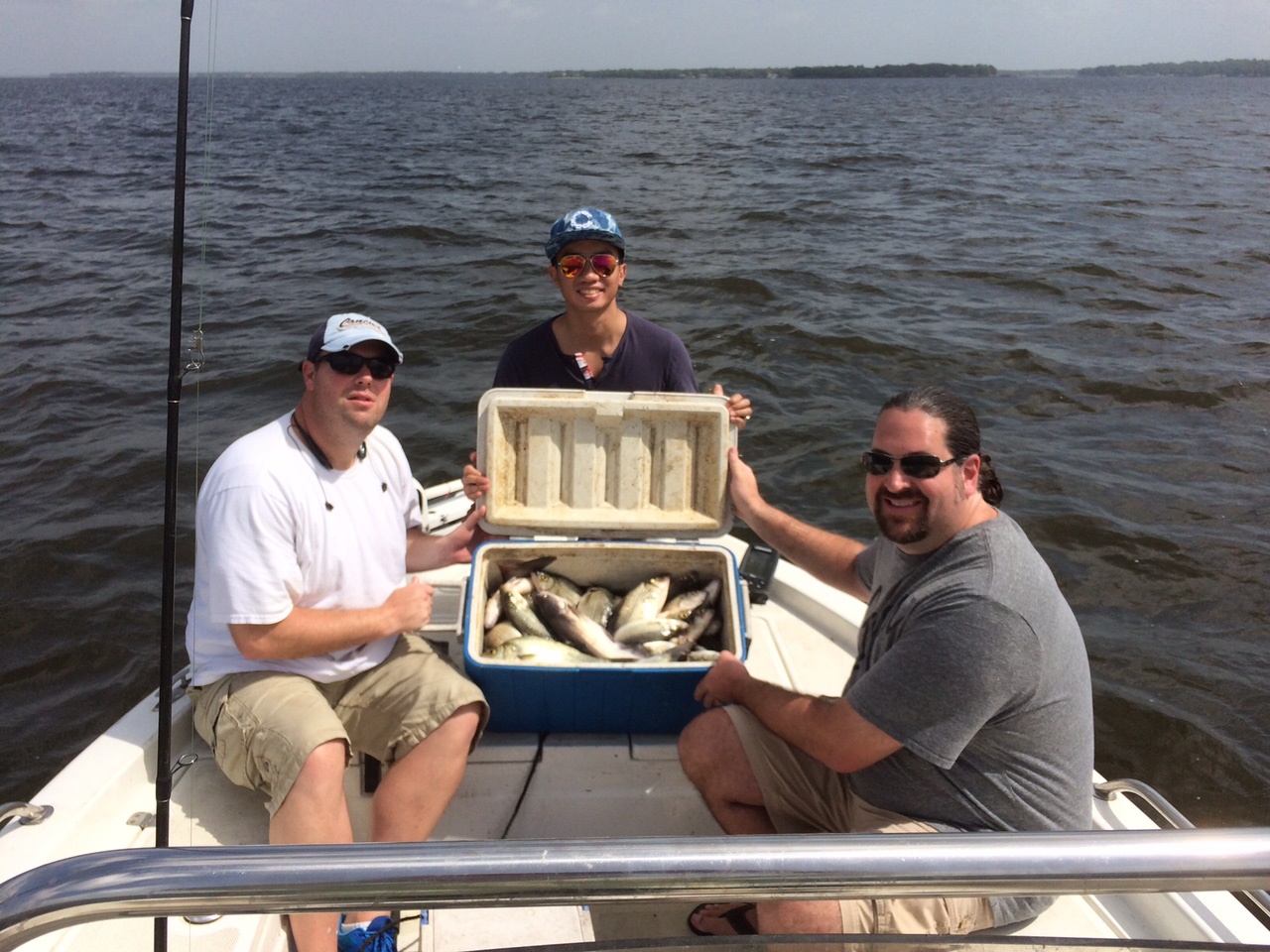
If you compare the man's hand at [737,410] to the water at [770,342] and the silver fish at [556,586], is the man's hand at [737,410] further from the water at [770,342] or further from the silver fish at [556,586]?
the water at [770,342]

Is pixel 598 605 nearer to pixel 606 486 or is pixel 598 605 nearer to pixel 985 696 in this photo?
pixel 606 486

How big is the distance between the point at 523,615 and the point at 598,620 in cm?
35

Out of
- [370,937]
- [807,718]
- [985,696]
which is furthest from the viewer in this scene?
[807,718]

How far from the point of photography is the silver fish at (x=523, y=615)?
3.95 m

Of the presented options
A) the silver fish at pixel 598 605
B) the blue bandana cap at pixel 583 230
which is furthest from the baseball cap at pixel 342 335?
the silver fish at pixel 598 605

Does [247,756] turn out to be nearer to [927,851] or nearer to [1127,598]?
[927,851]

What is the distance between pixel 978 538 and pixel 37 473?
331 inches

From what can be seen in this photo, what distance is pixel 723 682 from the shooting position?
3.22 m

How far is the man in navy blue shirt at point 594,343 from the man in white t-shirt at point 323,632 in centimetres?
122

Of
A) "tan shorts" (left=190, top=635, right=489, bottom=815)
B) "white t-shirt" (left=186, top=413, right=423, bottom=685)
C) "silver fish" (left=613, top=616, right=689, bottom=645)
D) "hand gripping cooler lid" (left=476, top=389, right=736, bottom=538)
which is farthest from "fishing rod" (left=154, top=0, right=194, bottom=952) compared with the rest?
"silver fish" (left=613, top=616, right=689, bottom=645)

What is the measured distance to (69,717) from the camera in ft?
18.7

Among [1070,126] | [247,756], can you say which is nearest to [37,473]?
[247,756]

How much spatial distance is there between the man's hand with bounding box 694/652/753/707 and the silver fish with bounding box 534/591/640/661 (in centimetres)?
59

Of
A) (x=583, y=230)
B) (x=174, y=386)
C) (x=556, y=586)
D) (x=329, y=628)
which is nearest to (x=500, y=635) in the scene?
(x=556, y=586)
